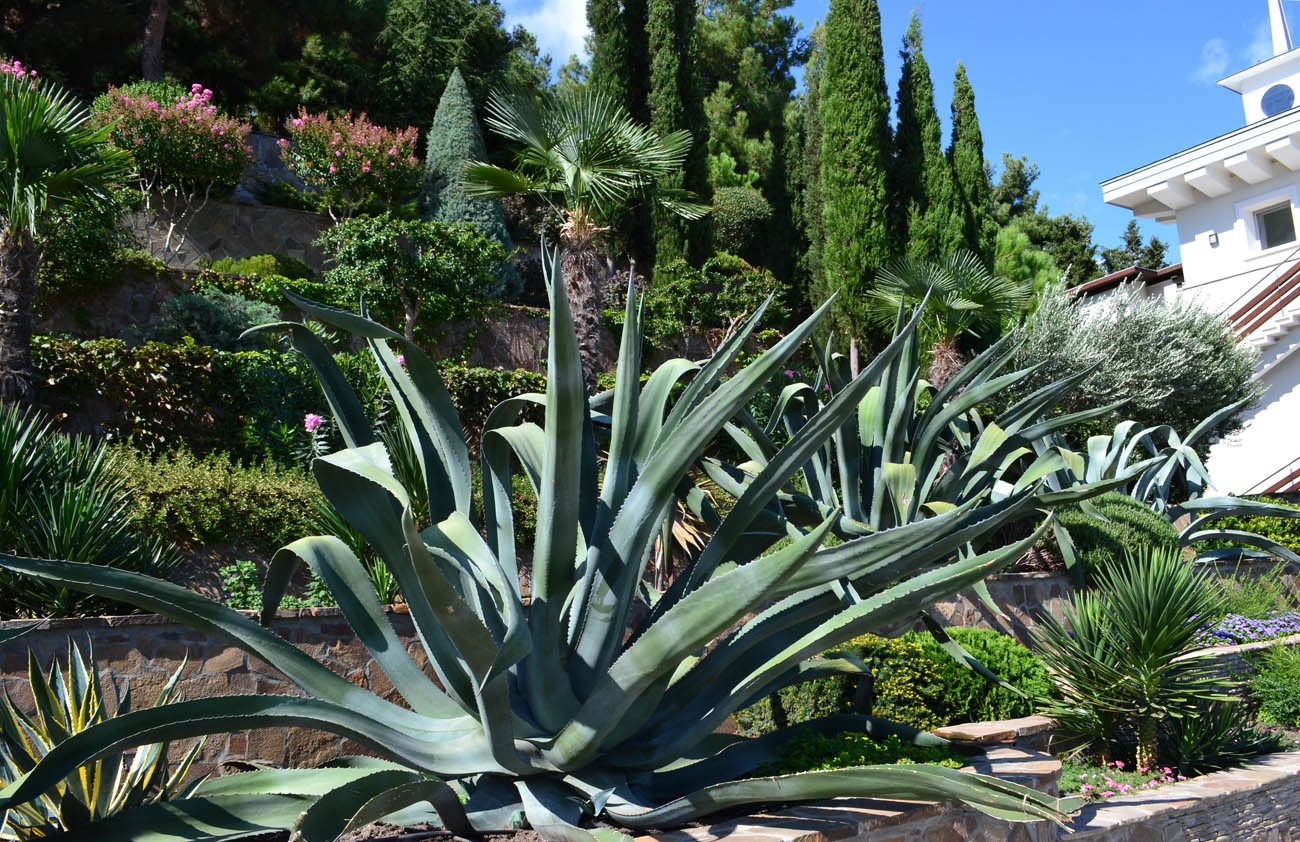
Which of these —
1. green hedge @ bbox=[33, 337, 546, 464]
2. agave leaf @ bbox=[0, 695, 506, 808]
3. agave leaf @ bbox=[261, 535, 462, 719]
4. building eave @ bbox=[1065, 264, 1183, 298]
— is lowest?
agave leaf @ bbox=[0, 695, 506, 808]

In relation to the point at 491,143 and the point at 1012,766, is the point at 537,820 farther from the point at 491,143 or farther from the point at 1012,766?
the point at 491,143

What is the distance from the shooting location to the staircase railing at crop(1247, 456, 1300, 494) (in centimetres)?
1747

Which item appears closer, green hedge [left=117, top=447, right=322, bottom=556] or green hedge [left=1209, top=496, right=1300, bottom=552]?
green hedge [left=117, top=447, right=322, bottom=556]

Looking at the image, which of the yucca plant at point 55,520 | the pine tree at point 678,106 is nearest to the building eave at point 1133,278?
the pine tree at point 678,106

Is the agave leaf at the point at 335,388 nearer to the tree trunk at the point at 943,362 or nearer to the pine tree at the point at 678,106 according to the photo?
the tree trunk at the point at 943,362

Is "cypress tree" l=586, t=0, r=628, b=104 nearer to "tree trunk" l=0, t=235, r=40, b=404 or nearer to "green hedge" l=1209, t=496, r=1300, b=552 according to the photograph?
"green hedge" l=1209, t=496, r=1300, b=552

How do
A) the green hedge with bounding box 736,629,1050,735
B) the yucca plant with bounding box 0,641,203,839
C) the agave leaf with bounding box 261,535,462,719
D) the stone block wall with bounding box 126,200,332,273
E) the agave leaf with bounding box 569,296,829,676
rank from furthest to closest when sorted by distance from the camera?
the stone block wall with bounding box 126,200,332,273
the green hedge with bounding box 736,629,1050,735
the agave leaf with bounding box 261,535,462,719
the agave leaf with bounding box 569,296,829,676
the yucca plant with bounding box 0,641,203,839

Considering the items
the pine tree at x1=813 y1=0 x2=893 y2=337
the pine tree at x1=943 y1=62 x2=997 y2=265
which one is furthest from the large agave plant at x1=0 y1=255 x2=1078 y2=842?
the pine tree at x1=943 y1=62 x2=997 y2=265

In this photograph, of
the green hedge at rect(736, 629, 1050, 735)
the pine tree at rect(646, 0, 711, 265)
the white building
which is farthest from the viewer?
the white building

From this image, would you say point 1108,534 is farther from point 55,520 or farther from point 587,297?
point 55,520

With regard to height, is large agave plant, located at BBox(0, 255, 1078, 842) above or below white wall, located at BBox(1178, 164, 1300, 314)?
below

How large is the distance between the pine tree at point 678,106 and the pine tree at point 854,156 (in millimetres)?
2284

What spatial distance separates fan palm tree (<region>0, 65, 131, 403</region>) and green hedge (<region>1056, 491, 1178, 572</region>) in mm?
8251

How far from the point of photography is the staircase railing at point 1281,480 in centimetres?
1747
